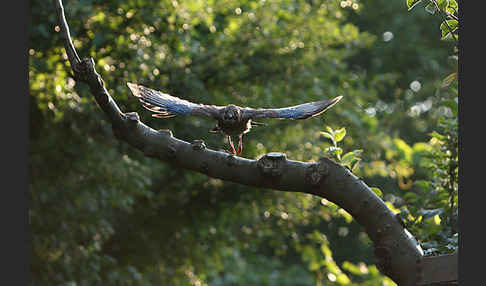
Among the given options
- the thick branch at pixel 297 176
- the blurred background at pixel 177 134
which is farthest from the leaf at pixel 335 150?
the blurred background at pixel 177 134

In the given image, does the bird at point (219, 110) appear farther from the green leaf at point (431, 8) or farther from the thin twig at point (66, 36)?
the green leaf at point (431, 8)

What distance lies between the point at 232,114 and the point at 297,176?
479 mm

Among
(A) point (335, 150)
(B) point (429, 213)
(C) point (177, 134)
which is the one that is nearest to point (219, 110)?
(A) point (335, 150)

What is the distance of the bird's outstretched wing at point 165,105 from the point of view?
216 centimetres

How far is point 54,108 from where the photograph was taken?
5164 millimetres

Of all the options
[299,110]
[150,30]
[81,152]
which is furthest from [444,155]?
[81,152]

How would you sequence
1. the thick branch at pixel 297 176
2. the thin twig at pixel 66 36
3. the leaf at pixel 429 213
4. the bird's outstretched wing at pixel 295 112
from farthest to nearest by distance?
the leaf at pixel 429 213 < the bird's outstretched wing at pixel 295 112 < the thin twig at pixel 66 36 < the thick branch at pixel 297 176

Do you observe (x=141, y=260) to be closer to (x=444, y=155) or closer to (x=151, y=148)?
(x=444, y=155)

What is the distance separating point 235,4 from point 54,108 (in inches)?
77.8

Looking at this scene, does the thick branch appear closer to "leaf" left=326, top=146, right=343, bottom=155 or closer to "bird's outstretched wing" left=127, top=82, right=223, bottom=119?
"bird's outstretched wing" left=127, top=82, right=223, bottom=119

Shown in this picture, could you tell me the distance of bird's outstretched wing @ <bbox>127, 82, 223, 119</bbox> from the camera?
2.16 metres

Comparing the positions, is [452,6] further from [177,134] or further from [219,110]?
[177,134]

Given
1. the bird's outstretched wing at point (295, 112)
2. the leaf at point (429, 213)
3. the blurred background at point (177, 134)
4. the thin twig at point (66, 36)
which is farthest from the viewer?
the blurred background at point (177, 134)

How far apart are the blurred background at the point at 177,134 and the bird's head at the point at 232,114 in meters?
2.46
